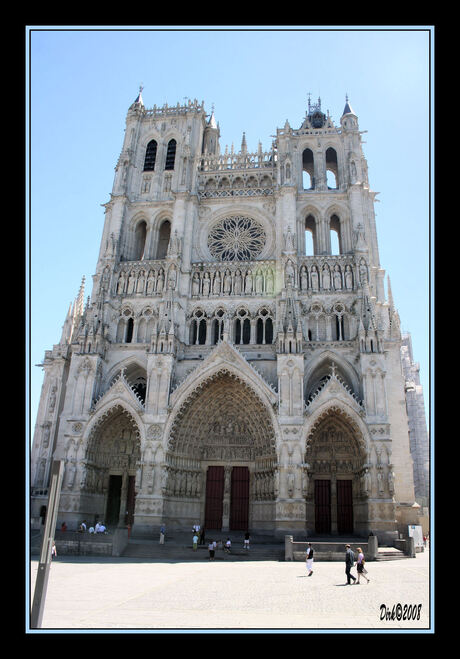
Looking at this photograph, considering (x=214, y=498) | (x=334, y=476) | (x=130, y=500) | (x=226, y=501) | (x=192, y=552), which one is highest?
(x=334, y=476)

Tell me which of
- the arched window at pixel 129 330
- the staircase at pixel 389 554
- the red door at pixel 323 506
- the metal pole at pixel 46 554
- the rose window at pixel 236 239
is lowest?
the staircase at pixel 389 554

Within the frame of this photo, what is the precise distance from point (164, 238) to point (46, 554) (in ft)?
112

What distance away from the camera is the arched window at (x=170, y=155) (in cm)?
3822

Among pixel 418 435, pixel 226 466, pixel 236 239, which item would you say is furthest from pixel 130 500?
pixel 418 435

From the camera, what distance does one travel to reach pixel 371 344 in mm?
27406

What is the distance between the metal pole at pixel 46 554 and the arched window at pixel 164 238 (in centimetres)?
3252

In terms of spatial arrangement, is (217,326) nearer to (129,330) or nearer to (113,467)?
(129,330)

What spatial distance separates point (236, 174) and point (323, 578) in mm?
29837

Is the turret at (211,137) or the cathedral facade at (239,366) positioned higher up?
the turret at (211,137)

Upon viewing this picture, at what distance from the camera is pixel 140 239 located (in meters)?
37.6

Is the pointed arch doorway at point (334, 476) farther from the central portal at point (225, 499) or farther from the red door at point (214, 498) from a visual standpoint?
the red door at point (214, 498)

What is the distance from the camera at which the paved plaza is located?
7.04m

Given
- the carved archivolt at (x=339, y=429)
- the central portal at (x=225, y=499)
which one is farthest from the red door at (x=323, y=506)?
the central portal at (x=225, y=499)
